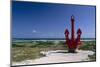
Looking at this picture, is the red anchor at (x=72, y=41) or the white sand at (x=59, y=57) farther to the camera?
the red anchor at (x=72, y=41)

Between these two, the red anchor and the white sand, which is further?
the red anchor

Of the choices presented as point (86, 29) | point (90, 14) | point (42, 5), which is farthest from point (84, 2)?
point (42, 5)

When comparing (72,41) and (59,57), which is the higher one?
(72,41)

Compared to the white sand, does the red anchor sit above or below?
above

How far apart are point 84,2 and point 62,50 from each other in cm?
78

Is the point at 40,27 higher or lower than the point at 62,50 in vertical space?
higher

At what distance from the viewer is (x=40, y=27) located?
289cm

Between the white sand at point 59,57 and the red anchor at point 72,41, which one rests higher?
the red anchor at point 72,41
